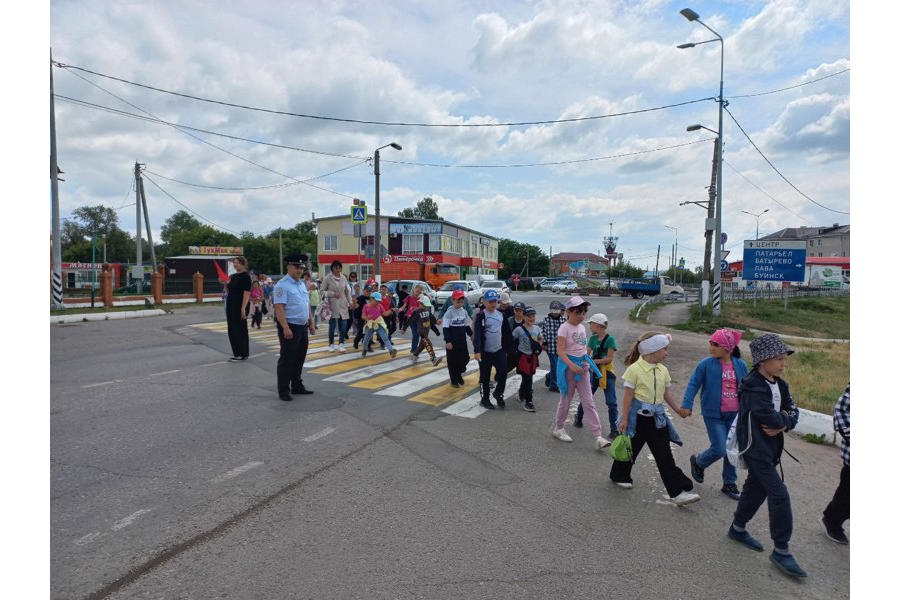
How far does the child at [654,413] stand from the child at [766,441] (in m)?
0.58

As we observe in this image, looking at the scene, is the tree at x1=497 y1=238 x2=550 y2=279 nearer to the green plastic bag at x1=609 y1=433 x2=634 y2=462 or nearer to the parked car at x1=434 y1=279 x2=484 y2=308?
the parked car at x1=434 y1=279 x2=484 y2=308

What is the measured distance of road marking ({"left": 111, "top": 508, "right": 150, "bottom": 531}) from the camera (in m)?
3.60

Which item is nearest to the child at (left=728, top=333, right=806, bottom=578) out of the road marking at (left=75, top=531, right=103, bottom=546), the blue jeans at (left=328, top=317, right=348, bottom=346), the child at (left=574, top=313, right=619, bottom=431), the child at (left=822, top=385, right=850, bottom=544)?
the child at (left=822, top=385, right=850, bottom=544)

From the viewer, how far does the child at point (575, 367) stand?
586cm

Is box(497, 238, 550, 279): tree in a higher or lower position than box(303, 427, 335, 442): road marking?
higher

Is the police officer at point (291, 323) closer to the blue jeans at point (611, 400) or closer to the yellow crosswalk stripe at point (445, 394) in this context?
the yellow crosswalk stripe at point (445, 394)

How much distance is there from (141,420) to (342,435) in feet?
8.22

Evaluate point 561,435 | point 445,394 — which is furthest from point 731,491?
point 445,394

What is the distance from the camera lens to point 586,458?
17.9 feet

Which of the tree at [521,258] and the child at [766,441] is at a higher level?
the tree at [521,258]

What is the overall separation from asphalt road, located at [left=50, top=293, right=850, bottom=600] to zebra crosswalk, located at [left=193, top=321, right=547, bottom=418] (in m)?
0.73

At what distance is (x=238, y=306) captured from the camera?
10.1 meters

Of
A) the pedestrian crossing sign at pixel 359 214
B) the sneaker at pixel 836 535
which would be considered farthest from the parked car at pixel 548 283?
the sneaker at pixel 836 535

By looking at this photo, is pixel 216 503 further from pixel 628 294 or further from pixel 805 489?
pixel 628 294
